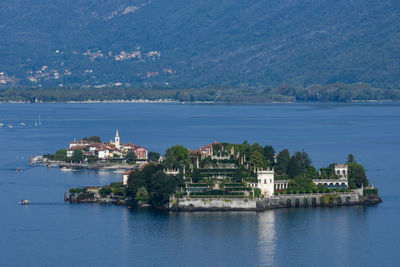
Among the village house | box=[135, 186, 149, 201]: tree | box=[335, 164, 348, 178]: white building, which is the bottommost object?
box=[135, 186, 149, 201]: tree

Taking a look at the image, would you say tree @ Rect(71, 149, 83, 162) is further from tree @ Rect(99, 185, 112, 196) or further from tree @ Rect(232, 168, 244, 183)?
tree @ Rect(232, 168, 244, 183)

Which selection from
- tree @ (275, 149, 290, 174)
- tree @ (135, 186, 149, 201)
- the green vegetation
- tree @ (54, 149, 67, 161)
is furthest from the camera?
tree @ (54, 149, 67, 161)

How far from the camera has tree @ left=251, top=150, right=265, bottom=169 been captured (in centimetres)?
5889

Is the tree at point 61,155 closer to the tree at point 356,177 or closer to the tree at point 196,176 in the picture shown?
the tree at point 196,176

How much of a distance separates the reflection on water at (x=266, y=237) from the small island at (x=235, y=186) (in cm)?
126

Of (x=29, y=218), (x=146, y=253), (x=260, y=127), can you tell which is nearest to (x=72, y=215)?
(x=29, y=218)

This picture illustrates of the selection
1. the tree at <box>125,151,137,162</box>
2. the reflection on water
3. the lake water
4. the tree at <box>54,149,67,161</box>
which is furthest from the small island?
the tree at <box>54,149,67,161</box>

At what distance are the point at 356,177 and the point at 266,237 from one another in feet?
34.7

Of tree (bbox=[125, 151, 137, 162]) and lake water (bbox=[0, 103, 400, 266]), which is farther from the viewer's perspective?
tree (bbox=[125, 151, 137, 162])

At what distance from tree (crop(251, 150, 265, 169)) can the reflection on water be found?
5595 millimetres

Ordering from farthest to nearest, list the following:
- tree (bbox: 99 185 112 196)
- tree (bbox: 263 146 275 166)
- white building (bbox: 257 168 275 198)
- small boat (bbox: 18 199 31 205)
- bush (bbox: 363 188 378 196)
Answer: tree (bbox: 263 146 275 166) < small boat (bbox: 18 199 31 205) < tree (bbox: 99 185 112 196) < bush (bbox: 363 188 378 196) < white building (bbox: 257 168 275 198)

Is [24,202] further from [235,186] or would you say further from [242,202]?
[242,202]

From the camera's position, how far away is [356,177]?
57.7 metres

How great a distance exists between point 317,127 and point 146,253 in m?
74.5
